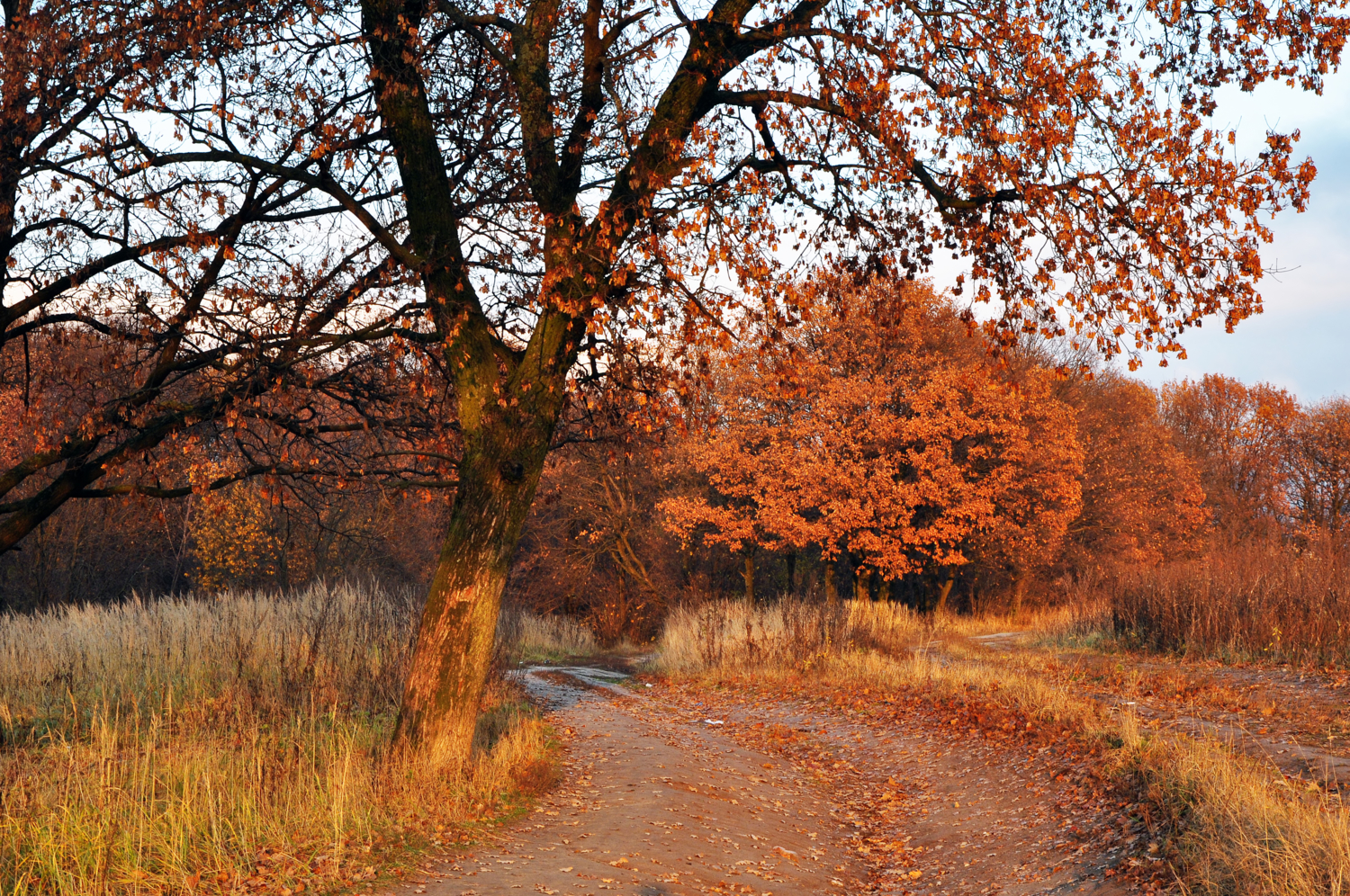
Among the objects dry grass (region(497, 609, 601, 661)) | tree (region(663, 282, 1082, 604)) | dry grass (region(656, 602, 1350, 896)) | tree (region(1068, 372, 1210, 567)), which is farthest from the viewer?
tree (region(1068, 372, 1210, 567))

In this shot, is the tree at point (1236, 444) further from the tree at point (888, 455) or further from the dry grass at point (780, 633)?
the dry grass at point (780, 633)

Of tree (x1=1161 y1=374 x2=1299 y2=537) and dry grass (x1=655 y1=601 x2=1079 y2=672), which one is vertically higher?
tree (x1=1161 y1=374 x2=1299 y2=537)

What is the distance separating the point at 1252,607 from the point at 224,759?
50.2 ft

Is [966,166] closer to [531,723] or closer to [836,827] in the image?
[836,827]

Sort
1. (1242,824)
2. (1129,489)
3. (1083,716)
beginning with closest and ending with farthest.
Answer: (1242,824)
(1083,716)
(1129,489)

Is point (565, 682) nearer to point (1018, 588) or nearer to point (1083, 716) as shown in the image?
point (1083, 716)

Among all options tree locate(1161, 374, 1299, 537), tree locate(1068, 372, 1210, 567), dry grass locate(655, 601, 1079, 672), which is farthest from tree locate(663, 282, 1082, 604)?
tree locate(1161, 374, 1299, 537)

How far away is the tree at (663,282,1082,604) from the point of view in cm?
2534

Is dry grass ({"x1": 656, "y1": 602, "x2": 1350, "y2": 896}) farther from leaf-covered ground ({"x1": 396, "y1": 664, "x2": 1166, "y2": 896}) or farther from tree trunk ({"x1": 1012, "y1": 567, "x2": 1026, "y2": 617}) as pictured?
tree trunk ({"x1": 1012, "y1": 567, "x2": 1026, "y2": 617})

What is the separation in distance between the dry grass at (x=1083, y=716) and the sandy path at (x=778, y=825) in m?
0.74

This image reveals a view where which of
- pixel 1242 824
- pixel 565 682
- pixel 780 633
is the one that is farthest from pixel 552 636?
pixel 1242 824

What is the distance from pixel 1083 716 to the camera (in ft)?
34.7

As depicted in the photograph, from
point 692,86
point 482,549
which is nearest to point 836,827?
point 482,549

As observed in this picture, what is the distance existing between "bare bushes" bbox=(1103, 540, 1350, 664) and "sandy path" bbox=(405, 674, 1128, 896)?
6696 millimetres
